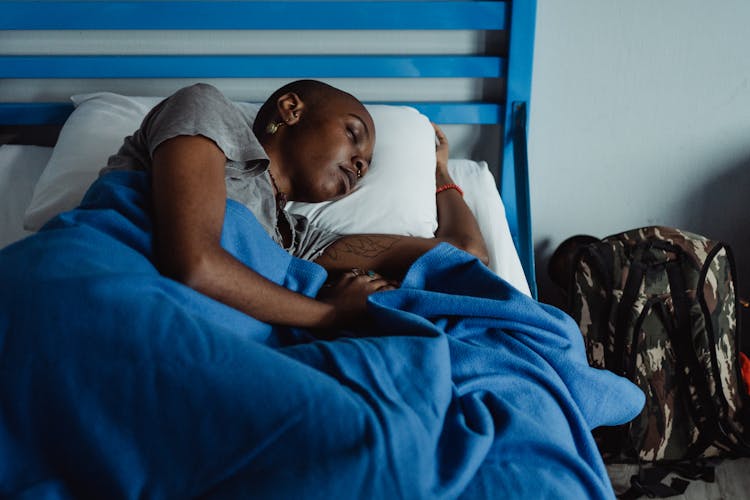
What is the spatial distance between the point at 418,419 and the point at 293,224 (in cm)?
68

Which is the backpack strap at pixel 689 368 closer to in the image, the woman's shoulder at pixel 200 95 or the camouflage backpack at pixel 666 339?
the camouflage backpack at pixel 666 339

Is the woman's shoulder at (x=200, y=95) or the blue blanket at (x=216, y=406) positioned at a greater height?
the woman's shoulder at (x=200, y=95)

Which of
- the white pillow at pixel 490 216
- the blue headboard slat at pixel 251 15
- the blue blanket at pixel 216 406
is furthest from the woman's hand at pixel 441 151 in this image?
the blue blanket at pixel 216 406

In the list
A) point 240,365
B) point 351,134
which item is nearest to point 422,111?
point 351,134

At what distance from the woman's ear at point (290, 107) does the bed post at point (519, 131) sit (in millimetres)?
752

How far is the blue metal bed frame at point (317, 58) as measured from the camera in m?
1.93

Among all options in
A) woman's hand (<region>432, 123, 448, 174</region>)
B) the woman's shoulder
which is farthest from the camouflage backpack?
the woman's shoulder

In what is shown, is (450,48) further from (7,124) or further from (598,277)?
(7,124)

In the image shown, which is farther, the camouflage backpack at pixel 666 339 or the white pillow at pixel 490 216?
the camouflage backpack at pixel 666 339

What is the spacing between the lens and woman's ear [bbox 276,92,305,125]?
1.43 metres

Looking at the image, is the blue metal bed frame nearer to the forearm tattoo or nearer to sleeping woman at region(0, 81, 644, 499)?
the forearm tattoo

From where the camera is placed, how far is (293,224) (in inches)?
59.9

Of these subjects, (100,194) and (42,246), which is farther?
(100,194)

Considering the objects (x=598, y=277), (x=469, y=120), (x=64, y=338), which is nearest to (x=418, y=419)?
(x=64, y=338)
